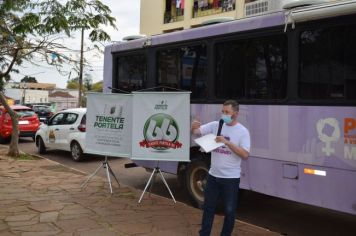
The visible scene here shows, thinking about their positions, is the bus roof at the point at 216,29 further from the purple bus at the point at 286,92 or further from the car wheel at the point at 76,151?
the car wheel at the point at 76,151

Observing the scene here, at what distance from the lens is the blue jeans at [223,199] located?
520 cm

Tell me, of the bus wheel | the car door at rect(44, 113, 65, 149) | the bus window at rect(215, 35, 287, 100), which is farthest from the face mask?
the car door at rect(44, 113, 65, 149)

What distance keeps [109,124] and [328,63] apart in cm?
436

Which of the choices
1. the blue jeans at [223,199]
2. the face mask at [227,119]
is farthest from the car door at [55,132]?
the face mask at [227,119]

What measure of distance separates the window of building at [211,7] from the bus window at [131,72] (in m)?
20.9

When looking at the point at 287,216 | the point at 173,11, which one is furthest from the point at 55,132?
the point at 173,11

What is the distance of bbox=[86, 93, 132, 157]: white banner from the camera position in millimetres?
8414

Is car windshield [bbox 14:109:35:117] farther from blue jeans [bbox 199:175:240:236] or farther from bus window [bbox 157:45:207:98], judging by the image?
blue jeans [bbox 199:175:240:236]

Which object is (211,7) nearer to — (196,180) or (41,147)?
(41,147)

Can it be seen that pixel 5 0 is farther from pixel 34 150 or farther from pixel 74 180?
pixel 34 150

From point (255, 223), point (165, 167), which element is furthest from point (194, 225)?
point (165, 167)

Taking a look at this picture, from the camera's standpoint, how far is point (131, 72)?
30.6 ft

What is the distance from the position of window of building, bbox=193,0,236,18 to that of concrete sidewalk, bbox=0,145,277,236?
22.0 m

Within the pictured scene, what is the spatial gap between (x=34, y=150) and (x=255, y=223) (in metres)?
11.9
